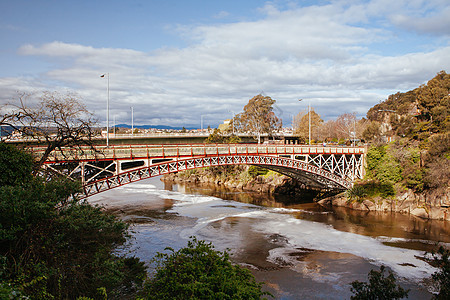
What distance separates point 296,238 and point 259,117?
173 ft

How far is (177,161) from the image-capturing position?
3331 cm

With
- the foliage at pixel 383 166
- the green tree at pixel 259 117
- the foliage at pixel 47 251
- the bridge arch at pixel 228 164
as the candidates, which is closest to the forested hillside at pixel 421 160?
the foliage at pixel 383 166

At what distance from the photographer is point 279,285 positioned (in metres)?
20.4

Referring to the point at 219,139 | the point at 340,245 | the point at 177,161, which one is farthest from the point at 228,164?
the point at 219,139

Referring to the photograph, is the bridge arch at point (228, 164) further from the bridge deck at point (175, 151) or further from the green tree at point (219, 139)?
the green tree at point (219, 139)

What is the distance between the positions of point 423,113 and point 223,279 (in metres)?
56.6

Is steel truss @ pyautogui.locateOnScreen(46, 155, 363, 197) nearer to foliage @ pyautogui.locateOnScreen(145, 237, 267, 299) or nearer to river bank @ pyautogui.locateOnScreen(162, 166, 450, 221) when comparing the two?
river bank @ pyautogui.locateOnScreen(162, 166, 450, 221)

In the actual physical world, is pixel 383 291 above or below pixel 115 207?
above

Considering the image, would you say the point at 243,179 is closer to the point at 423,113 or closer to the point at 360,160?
the point at 360,160

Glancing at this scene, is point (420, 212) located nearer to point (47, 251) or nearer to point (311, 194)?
point (311, 194)

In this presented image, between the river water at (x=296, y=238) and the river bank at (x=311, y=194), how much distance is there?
2.12m

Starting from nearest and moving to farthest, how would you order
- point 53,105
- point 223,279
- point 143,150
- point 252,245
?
point 223,279
point 53,105
point 252,245
point 143,150

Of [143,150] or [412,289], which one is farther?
[143,150]

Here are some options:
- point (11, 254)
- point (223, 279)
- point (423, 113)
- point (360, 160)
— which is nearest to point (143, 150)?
point (11, 254)
